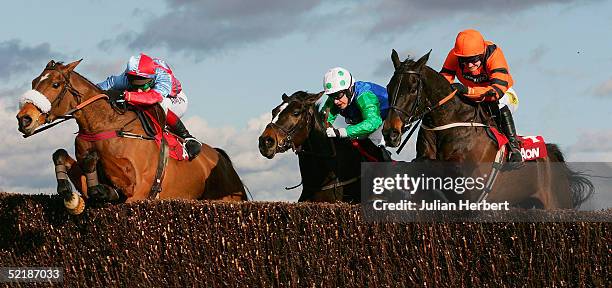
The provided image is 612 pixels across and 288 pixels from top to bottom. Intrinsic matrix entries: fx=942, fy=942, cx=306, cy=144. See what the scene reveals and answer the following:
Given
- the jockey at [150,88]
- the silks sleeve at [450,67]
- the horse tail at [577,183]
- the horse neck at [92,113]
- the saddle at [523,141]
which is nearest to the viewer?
the saddle at [523,141]

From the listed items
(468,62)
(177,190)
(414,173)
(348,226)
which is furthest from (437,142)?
(177,190)

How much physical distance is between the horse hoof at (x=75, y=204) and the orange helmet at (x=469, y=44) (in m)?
3.89

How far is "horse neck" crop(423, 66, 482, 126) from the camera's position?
8703mm

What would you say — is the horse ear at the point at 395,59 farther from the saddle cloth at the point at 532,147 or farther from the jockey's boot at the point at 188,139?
the jockey's boot at the point at 188,139

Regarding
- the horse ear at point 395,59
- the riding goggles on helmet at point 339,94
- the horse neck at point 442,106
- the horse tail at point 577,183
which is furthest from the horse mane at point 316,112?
the horse tail at point 577,183

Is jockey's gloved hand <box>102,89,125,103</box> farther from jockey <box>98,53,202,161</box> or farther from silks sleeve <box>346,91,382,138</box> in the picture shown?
silks sleeve <box>346,91,382,138</box>

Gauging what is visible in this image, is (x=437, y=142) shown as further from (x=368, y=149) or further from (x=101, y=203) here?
(x=101, y=203)

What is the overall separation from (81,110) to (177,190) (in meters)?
1.52

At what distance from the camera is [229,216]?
822cm

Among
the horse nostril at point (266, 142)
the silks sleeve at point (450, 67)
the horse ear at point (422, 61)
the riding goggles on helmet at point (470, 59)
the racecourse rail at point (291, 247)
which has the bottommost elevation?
the racecourse rail at point (291, 247)

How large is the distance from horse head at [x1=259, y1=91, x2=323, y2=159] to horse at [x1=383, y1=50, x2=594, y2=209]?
956 millimetres

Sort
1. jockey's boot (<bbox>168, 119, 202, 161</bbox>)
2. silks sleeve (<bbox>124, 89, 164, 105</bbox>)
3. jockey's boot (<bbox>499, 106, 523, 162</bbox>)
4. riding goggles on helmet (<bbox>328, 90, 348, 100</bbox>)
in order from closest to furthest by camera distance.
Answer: jockey's boot (<bbox>499, 106, 523, 162</bbox>), riding goggles on helmet (<bbox>328, 90, 348, 100</bbox>), silks sleeve (<bbox>124, 89, 164, 105</bbox>), jockey's boot (<bbox>168, 119, 202, 161</bbox>)

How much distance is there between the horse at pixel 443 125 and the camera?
27.7 ft

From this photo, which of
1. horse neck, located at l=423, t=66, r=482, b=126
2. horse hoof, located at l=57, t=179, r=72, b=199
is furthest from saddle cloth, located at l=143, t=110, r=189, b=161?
horse neck, located at l=423, t=66, r=482, b=126
